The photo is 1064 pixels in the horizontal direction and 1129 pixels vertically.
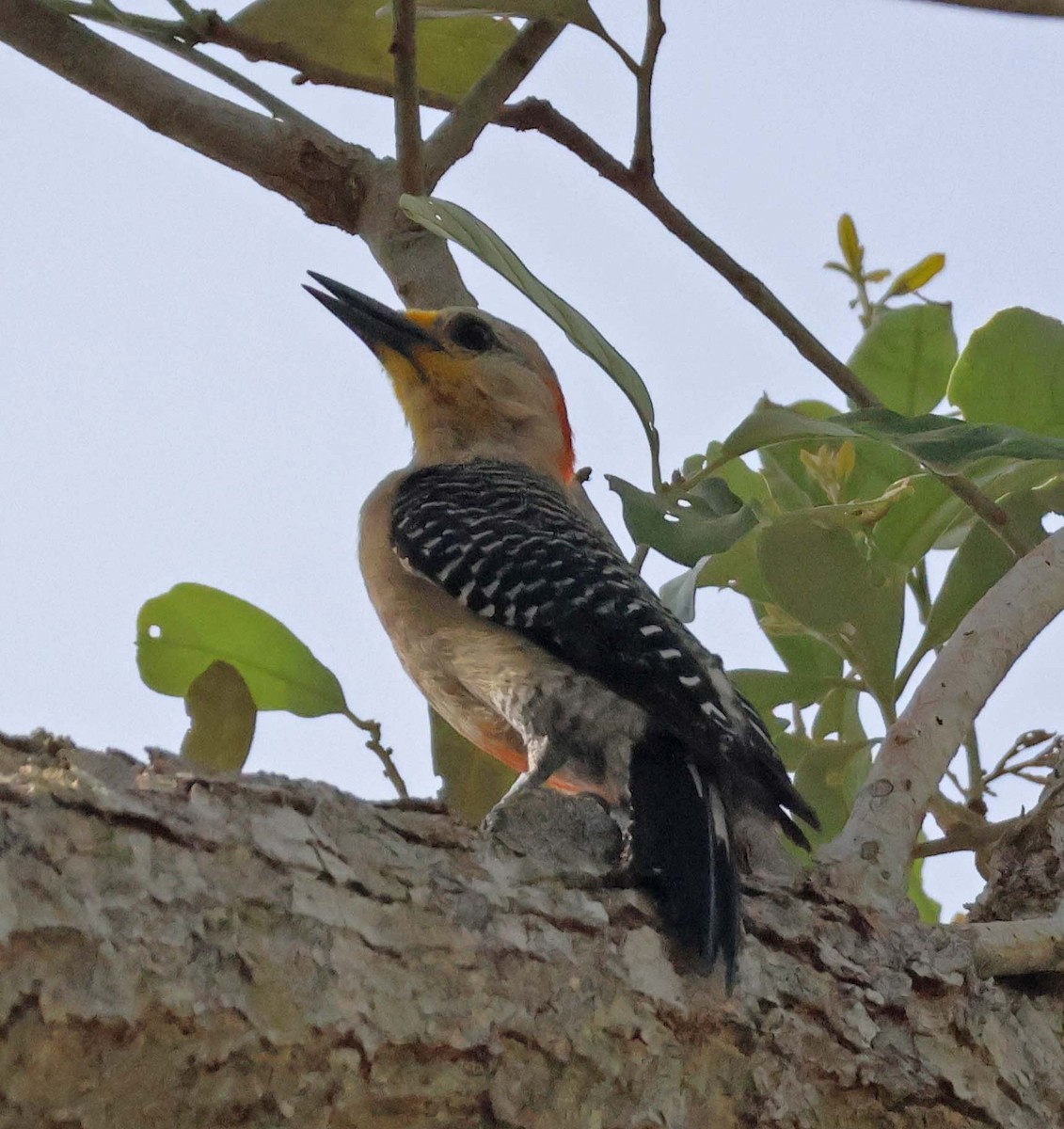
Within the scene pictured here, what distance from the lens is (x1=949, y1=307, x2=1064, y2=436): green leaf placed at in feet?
8.54

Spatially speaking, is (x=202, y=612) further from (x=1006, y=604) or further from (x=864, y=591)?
(x=1006, y=604)

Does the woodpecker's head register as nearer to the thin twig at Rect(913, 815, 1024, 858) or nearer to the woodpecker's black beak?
the woodpecker's black beak

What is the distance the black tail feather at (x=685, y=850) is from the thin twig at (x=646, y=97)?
3.38 ft

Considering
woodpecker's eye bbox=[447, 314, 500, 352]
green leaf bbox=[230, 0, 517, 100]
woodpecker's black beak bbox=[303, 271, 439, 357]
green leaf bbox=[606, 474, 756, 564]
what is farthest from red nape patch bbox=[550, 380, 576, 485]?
green leaf bbox=[606, 474, 756, 564]

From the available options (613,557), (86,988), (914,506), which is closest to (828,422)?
(914,506)

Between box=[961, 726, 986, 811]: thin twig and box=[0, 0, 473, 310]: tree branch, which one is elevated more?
box=[0, 0, 473, 310]: tree branch

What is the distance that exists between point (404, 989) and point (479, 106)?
1972 mm

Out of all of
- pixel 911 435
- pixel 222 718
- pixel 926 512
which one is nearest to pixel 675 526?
pixel 911 435

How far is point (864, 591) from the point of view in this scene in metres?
2.33

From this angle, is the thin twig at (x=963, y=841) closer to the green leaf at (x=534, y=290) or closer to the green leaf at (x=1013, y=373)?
the green leaf at (x=1013, y=373)

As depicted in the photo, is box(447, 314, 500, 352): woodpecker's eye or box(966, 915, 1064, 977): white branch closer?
box(966, 915, 1064, 977): white branch

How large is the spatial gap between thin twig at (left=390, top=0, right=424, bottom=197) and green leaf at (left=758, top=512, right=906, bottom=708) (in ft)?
3.03

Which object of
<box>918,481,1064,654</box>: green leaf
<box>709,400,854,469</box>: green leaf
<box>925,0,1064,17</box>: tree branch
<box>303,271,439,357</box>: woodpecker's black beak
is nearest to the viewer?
<box>925,0,1064,17</box>: tree branch

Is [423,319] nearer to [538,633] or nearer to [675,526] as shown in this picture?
[538,633]
